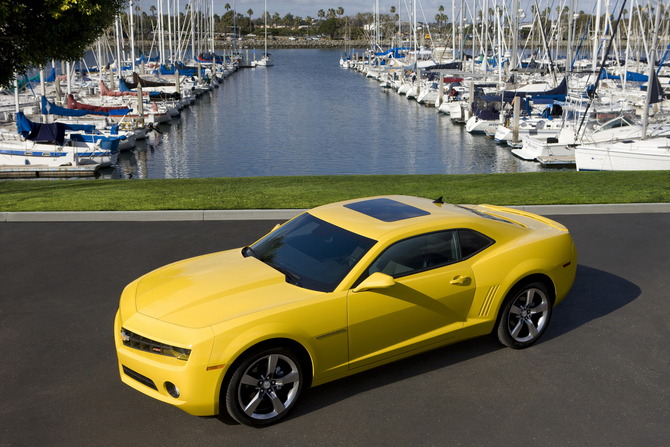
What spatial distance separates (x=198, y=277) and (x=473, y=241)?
2540mm

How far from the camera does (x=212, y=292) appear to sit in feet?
16.5

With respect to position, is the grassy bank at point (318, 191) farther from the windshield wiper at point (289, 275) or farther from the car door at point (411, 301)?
the car door at point (411, 301)

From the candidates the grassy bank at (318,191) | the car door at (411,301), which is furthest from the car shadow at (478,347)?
the grassy bank at (318,191)

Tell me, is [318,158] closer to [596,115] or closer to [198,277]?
[596,115]

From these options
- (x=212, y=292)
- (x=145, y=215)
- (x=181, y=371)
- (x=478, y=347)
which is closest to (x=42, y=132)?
(x=145, y=215)

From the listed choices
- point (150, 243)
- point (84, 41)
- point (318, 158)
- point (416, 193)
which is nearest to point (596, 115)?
point (318, 158)

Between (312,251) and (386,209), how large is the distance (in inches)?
37.5

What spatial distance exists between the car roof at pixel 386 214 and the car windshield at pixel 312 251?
9cm

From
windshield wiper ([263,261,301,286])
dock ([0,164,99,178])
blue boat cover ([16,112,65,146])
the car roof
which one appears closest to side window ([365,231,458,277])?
the car roof

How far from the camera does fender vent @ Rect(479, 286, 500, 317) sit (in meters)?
5.69

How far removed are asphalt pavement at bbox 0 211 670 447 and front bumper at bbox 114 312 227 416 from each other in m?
0.31

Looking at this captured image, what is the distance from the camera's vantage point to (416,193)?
1326 centimetres

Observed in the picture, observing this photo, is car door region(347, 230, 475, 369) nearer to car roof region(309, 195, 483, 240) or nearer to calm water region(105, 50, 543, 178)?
car roof region(309, 195, 483, 240)

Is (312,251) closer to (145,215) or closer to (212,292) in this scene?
(212,292)
